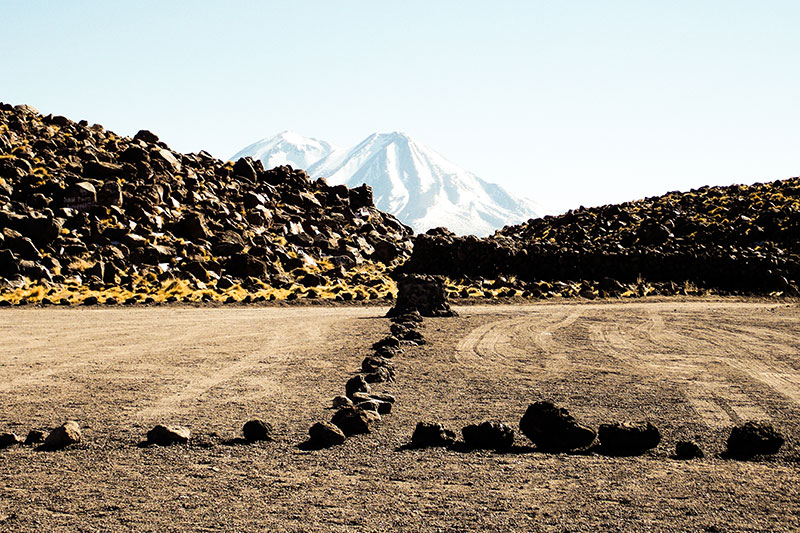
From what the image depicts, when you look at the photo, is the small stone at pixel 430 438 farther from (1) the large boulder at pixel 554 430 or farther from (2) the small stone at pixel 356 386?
(2) the small stone at pixel 356 386

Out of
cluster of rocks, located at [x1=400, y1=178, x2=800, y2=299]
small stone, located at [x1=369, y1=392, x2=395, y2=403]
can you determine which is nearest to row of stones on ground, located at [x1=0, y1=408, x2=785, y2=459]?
small stone, located at [x1=369, y1=392, x2=395, y2=403]

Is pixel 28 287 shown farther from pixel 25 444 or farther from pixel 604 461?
pixel 604 461

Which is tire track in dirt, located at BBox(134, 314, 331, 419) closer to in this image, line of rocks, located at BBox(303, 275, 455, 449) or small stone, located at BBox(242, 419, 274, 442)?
line of rocks, located at BBox(303, 275, 455, 449)

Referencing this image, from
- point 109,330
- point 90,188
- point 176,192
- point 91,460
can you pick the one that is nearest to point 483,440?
point 91,460

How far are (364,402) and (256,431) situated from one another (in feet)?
6.33

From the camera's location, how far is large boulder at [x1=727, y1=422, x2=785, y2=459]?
A: 8.18 meters

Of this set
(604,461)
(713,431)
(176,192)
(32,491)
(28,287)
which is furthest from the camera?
(176,192)

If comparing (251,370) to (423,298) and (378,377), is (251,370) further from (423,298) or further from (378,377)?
(423,298)

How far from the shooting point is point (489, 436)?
8680 mm

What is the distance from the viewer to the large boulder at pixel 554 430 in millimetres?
8547

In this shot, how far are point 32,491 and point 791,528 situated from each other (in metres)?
6.35

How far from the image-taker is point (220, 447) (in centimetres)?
867

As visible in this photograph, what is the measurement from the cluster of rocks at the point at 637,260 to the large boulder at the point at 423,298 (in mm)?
10003

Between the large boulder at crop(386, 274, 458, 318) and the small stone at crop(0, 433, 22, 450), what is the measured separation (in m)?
18.4
